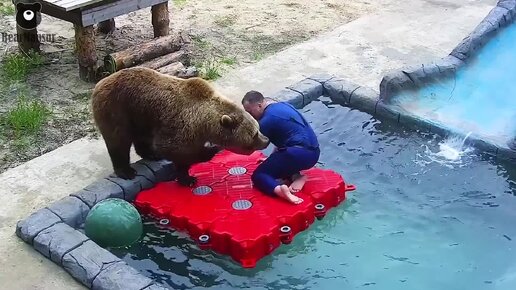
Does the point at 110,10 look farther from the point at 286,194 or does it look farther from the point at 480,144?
the point at 480,144

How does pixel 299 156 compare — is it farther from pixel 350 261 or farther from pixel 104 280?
pixel 104 280

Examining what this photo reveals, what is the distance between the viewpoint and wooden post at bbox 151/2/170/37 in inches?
348

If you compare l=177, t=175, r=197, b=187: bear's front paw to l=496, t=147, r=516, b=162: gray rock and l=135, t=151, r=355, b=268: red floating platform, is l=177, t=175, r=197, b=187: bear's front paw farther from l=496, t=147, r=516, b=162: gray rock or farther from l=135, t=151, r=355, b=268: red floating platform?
l=496, t=147, r=516, b=162: gray rock

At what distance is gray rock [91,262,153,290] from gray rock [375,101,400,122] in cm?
352

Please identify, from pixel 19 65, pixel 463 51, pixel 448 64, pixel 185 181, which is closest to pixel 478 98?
pixel 448 64

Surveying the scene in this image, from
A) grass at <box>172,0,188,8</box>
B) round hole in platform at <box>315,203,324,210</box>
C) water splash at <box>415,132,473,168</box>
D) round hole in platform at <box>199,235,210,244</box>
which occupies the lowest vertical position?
grass at <box>172,0,188,8</box>

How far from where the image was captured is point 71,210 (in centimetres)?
535

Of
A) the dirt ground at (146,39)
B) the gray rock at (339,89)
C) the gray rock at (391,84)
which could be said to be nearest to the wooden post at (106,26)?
the dirt ground at (146,39)

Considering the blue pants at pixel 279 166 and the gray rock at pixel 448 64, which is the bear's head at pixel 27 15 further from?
the gray rock at pixel 448 64

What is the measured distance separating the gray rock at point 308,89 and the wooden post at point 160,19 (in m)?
2.25

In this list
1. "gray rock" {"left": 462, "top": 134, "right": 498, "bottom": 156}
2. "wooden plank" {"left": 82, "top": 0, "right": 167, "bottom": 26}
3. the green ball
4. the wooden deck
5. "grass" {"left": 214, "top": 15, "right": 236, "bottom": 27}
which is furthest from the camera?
"grass" {"left": 214, "top": 15, "right": 236, "bottom": 27}

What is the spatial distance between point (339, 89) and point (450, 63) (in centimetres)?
147

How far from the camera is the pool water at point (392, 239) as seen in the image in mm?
4938

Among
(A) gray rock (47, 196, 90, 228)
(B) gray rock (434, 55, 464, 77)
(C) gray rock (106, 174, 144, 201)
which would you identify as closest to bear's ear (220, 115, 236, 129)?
(C) gray rock (106, 174, 144, 201)
